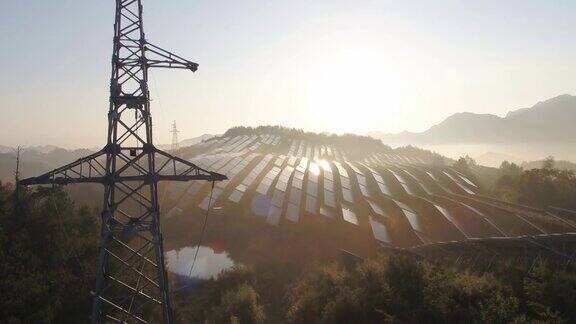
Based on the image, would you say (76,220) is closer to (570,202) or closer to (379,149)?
(570,202)

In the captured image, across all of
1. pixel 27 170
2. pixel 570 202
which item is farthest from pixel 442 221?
pixel 27 170

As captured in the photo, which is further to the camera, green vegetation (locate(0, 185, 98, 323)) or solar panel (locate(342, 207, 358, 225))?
solar panel (locate(342, 207, 358, 225))

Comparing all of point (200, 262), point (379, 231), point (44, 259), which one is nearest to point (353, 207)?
point (379, 231)

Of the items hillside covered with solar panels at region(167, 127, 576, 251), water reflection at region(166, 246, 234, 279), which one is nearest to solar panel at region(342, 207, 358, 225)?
hillside covered with solar panels at region(167, 127, 576, 251)

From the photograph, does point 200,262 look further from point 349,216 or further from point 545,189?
point 545,189

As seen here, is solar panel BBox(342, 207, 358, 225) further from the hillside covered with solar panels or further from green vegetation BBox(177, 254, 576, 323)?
green vegetation BBox(177, 254, 576, 323)

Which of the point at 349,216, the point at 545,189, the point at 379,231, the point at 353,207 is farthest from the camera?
the point at 545,189

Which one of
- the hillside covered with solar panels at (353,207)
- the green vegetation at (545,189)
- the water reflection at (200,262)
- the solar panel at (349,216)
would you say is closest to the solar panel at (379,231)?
the hillside covered with solar panels at (353,207)

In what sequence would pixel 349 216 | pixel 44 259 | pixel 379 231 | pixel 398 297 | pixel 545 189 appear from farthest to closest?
pixel 545 189
pixel 349 216
pixel 379 231
pixel 44 259
pixel 398 297

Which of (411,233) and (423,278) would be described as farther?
(411,233)
